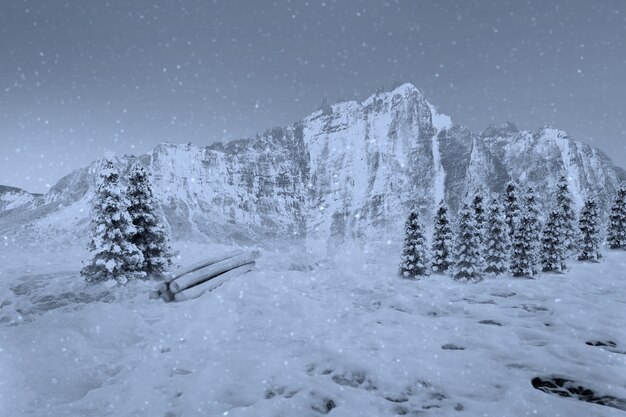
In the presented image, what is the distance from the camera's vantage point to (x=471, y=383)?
463 cm

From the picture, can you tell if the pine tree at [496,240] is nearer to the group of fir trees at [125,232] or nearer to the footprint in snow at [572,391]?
the group of fir trees at [125,232]

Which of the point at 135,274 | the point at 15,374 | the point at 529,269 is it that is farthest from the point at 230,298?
the point at 529,269

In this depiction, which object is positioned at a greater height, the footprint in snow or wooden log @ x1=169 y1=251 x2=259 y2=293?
wooden log @ x1=169 y1=251 x2=259 y2=293

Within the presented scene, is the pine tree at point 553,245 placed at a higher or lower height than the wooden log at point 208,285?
lower

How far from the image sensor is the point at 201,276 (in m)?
8.73

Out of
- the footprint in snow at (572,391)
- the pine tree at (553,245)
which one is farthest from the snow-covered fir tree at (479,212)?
the footprint in snow at (572,391)

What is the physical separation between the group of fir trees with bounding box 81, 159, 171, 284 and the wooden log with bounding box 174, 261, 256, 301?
810 centimetres

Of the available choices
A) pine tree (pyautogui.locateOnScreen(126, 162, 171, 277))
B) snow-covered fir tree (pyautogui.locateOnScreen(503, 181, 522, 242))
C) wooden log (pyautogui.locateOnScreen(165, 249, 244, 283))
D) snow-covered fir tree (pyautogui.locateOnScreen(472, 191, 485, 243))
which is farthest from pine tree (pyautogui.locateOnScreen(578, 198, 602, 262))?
pine tree (pyautogui.locateOnScreen(126, 162, 171, 277))

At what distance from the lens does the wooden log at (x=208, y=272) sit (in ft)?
26.4

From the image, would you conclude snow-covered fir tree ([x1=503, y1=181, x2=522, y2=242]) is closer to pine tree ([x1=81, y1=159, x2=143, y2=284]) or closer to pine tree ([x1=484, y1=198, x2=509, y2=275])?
pine tree ([x1=484, y1=198, x2=509, y2=275])

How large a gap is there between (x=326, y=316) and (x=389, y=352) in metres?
2.12

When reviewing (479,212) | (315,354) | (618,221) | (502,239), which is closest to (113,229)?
(315,354)

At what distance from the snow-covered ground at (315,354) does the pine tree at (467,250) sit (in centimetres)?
1546

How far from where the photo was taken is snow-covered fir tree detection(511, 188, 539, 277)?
960 inches
